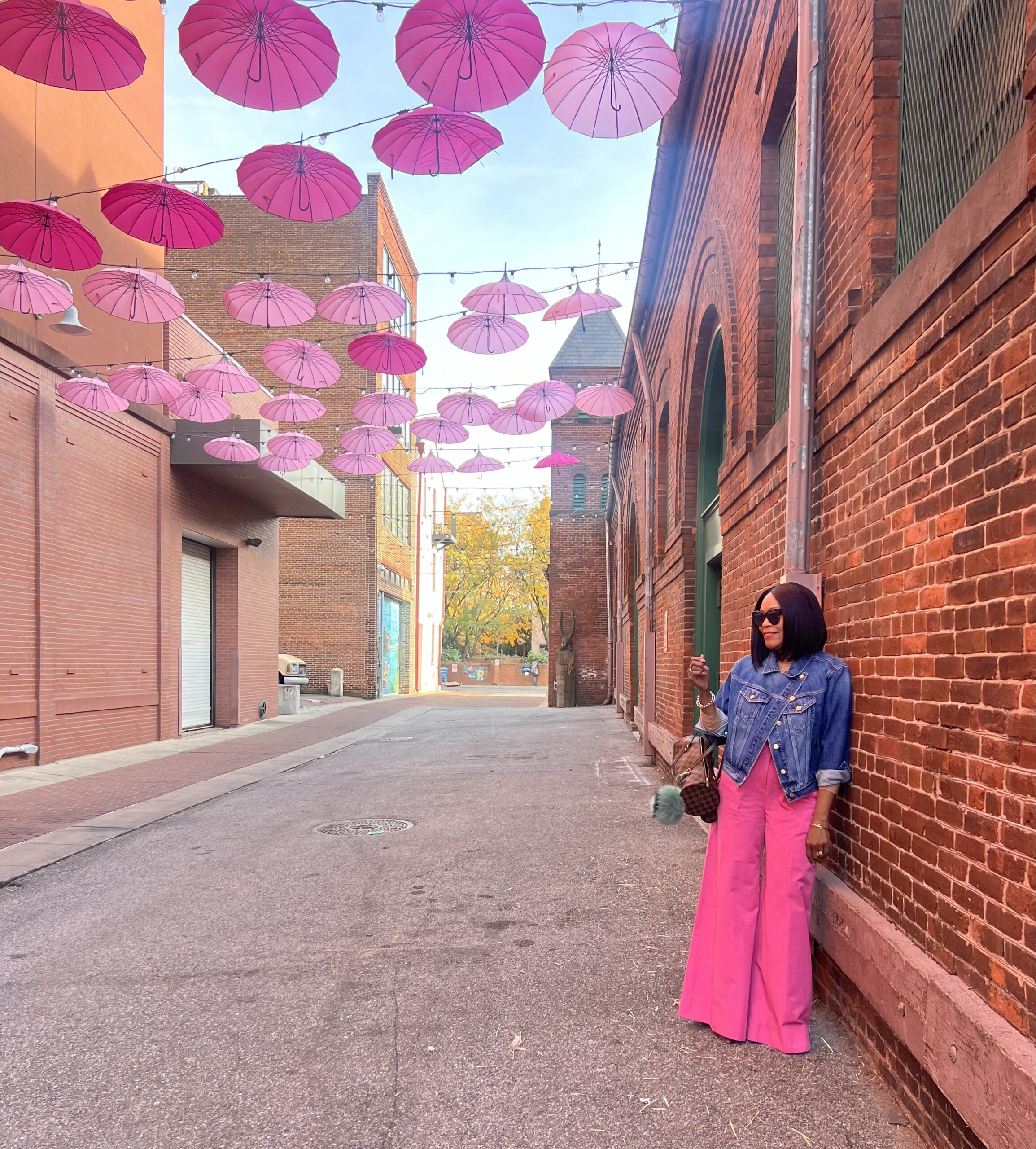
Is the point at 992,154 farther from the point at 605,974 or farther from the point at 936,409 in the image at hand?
the point at 605,974

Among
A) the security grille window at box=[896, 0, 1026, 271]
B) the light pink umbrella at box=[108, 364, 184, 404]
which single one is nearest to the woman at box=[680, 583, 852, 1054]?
the security grille window at box=[896, 0, 1026, 271]

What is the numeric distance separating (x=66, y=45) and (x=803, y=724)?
7.05 metres

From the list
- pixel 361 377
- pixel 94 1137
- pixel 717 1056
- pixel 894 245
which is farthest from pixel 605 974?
pixel 361 377

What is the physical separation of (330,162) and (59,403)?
617cm

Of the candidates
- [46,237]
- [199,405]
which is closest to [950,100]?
[46,237]

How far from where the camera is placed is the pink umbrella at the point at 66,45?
6.20 metres

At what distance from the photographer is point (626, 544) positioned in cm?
1994

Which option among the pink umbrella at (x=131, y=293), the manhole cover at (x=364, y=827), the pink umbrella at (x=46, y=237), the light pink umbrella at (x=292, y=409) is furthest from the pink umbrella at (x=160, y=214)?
the manhole cover at (x=364, y=827)

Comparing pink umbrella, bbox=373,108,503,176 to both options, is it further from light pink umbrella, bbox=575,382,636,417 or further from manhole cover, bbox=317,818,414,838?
light pink umbrella, bbox=575,382,636,417

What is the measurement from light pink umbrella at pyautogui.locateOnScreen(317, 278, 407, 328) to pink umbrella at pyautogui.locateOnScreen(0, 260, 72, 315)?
9.17 ft

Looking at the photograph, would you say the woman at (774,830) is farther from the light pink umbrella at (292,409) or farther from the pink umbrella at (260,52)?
the light pink umbrella at (292,409)

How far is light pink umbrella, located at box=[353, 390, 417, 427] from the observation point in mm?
13664

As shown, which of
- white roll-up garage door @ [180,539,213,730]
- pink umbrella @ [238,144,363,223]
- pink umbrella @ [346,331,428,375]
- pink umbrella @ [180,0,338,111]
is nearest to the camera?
pink umbrella @ [180,0,338,111]

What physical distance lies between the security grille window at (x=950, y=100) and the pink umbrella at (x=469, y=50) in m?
2.92
